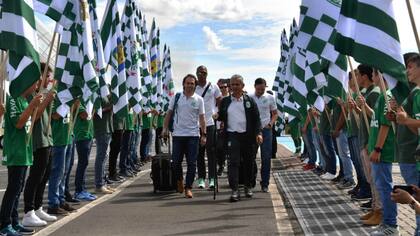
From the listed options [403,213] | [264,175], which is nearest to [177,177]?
[264,175]

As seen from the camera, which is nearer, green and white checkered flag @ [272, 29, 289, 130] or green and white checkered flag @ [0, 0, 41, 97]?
green and white checkered flag @ [0, 0, 41, 97]

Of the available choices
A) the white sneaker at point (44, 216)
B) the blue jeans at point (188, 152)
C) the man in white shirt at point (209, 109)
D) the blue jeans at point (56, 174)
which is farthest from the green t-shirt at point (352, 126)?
the white sneaker at point (44, 216)

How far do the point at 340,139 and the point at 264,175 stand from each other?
162cm

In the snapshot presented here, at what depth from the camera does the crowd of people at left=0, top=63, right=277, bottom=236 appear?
6.34m

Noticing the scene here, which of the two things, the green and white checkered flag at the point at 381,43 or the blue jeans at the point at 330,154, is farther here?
the blue jeans at the point at 330,154

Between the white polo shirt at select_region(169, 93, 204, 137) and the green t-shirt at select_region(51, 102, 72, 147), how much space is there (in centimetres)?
233

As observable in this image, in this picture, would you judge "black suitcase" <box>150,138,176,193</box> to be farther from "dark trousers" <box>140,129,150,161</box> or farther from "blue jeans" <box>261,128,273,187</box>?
"dark trousers" <box>140,129,150,161</box>

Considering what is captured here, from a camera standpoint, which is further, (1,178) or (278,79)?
(278,79)

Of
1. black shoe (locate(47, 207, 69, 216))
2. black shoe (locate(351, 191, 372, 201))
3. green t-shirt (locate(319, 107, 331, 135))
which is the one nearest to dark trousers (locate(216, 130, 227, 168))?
green t-shirt (locate(319, 107, 331, 135))

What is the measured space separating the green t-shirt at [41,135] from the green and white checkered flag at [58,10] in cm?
134

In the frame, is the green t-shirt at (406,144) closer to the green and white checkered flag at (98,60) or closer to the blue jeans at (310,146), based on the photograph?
the green and white checkered flag at (98,60)

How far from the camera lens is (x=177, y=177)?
10.1 m

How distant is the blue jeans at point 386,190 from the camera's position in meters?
5.90

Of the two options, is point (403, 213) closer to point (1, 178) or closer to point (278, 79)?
point (1, 178)
